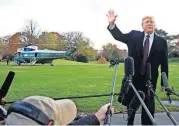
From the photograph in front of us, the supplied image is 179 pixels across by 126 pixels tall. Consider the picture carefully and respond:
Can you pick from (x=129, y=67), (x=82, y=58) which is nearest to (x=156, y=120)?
(x=129, y=67)

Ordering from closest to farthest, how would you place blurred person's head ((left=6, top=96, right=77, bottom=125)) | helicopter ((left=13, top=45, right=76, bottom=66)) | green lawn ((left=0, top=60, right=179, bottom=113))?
1. blurred person's head ((left=6, top=96, right=77, bottom=125))
2. green lawn ((left=0, top=60, right=179, bottom=113))
3. helicopter ((left=13, top=45, right=76, bottom=66))

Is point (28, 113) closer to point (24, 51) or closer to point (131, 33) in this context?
point (131, 33)

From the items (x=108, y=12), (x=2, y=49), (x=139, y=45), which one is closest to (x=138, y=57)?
(x=139, y=45)

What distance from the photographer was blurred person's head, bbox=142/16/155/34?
4148mm

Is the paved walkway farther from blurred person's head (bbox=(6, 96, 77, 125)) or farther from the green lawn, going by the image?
blurred person's head (bbox=(6, 96, 77, 125))

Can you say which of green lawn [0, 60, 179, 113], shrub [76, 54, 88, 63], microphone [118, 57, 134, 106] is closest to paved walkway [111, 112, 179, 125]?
green lawn [0, 60, 179, 113]

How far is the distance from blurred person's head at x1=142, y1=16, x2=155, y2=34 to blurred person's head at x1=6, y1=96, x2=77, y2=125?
274cm

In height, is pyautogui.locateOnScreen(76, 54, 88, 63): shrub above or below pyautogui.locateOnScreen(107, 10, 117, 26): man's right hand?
below

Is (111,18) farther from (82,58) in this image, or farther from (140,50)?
(82,58)

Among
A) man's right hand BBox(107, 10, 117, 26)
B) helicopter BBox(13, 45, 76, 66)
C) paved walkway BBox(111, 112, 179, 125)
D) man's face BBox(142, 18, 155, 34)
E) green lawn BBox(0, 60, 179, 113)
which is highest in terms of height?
man's right hand BBox(107, 10, 117, 26)

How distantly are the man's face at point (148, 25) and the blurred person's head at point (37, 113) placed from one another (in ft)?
9.00

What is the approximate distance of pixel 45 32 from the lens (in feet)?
233

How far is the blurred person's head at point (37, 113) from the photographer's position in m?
1.48

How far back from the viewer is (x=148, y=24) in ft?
13.7
